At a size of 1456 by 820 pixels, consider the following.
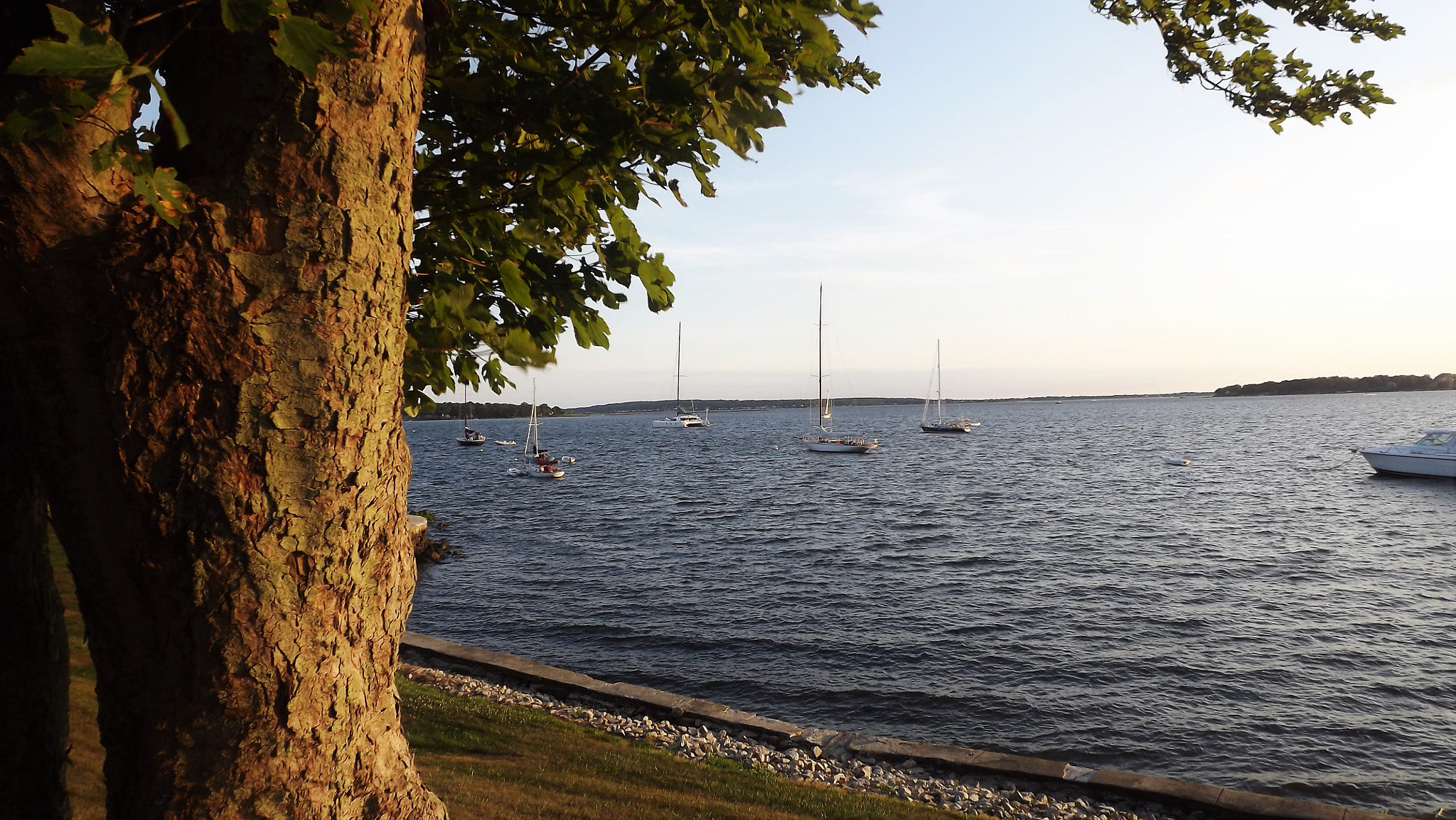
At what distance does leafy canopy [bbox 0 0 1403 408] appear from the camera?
2.02m

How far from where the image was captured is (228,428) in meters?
2.19

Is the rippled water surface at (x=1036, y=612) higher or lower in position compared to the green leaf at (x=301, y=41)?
lower

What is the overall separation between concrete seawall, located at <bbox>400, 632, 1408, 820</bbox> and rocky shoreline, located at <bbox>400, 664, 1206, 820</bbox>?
0.10 metres

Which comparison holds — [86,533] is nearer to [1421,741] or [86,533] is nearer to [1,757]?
[1,757]

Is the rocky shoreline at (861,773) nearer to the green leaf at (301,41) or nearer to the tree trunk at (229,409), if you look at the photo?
the tree trunk at (229,409)

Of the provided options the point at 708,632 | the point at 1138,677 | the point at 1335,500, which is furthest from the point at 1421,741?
the point at 1335,500

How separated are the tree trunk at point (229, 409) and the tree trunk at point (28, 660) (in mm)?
949

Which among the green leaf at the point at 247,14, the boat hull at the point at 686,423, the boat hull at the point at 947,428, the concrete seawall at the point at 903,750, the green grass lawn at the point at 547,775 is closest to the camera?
the green leaf at the point at 247,14

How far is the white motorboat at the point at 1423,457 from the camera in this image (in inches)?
1708

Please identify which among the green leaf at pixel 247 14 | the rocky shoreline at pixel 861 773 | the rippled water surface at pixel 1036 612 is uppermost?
the green leaf at pixel 247 14

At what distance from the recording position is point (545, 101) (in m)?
3.03

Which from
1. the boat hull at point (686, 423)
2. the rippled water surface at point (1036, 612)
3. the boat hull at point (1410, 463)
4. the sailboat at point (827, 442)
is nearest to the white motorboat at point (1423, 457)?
the boat hull at point (1410, 463)

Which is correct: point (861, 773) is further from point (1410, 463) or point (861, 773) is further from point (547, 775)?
point (1410, 463)

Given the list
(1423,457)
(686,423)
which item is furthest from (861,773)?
(686,423)
